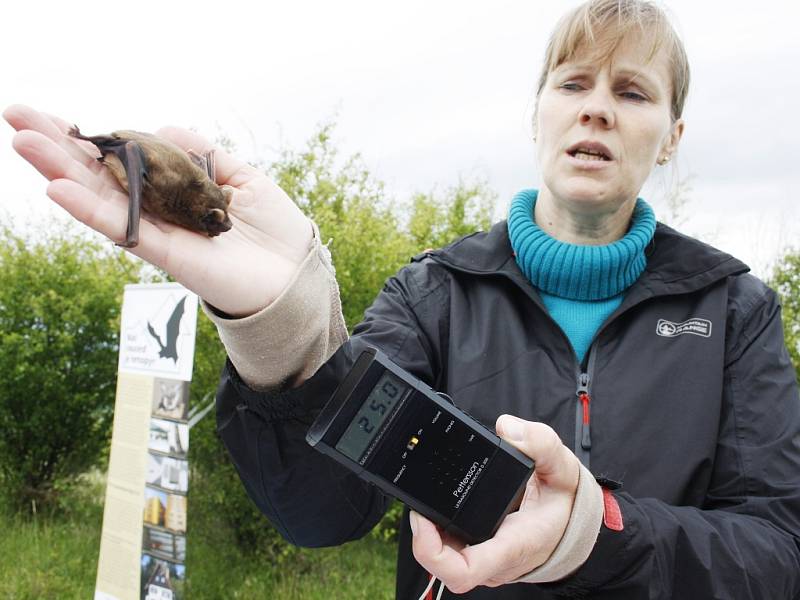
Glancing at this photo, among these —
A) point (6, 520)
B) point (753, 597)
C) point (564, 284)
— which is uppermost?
point (564, 284)

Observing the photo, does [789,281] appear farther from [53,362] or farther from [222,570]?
[53,362]

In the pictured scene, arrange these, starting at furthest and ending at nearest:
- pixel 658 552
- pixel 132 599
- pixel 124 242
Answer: pixel 132 599 < pixel 658 552 < pixel 124 242

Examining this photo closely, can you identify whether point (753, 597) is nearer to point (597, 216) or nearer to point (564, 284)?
point (564, 284)

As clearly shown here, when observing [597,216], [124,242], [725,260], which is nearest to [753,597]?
[725,260]

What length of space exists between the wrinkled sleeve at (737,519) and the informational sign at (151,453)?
3084mm

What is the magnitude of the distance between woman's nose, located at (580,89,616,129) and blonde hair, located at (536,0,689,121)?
4.2 inches

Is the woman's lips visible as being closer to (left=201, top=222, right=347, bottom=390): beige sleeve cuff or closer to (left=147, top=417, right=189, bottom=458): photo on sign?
(left=201, top=222, right=347, bottom=390): beige sleeve cuff

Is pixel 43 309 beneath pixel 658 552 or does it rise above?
beneath

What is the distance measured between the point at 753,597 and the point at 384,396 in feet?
3.47

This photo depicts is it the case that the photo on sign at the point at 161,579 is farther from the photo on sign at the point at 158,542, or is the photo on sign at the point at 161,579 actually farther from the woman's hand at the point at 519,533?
the woman's hand at the point at 519,533

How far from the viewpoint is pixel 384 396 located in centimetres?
158

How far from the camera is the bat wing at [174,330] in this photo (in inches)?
170

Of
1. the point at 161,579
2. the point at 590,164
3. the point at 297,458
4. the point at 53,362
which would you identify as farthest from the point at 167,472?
the point at 53,362

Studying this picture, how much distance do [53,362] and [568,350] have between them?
292 inches
